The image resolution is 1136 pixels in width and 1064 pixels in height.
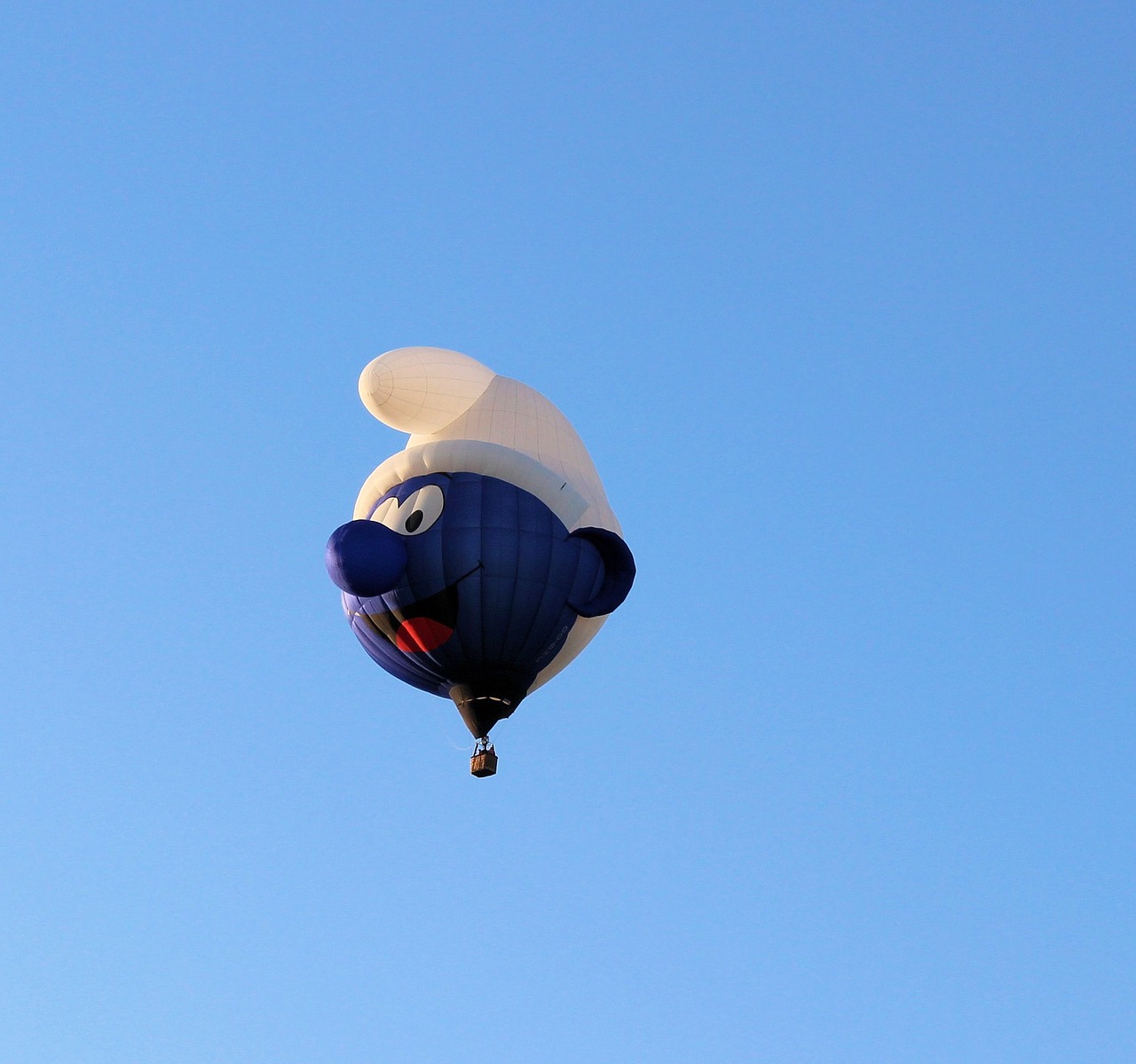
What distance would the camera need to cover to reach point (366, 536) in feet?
106

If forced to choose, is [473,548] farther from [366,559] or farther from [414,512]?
[366,559]

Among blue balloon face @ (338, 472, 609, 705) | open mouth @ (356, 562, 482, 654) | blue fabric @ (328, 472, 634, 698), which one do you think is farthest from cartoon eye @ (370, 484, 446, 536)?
open mouth @ (356, 562, 482, 654)

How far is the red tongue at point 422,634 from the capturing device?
107 ft

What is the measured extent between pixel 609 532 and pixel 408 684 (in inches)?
160

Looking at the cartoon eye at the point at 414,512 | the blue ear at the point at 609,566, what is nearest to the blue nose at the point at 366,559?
the cartoon eye at the point at 414,512

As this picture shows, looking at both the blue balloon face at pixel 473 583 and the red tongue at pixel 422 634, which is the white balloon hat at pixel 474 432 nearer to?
the blue balloon face at pixel 473 583

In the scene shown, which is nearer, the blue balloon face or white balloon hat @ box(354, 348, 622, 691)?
the blue balloon face

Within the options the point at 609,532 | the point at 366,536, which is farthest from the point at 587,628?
the point at 366,536

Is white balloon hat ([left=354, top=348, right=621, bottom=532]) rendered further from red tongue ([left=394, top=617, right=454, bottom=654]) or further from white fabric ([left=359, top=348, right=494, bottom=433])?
red tongue ([left=394, top=617, right=454, bottom=654])

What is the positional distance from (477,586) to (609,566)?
2.25 metres

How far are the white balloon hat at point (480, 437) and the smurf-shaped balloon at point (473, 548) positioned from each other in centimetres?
2

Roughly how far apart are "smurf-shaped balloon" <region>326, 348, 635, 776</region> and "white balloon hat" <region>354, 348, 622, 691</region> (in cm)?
2

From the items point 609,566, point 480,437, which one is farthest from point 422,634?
point 480,437

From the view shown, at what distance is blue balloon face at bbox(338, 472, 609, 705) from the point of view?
32.6 meters
